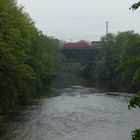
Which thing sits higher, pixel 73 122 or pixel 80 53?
pixel 80 53

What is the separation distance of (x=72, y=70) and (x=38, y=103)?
110m

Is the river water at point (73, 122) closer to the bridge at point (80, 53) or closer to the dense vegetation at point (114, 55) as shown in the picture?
the dense vegetation at point (114, 55)

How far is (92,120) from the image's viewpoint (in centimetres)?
3769

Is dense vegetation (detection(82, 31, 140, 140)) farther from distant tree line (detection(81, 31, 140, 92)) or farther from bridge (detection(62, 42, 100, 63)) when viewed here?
bridge (detection(62, 42, 100, 63))

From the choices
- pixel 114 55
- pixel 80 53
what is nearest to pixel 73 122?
pixel 114 55

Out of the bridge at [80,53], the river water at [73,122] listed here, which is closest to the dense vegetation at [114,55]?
the bridge at [80,53]

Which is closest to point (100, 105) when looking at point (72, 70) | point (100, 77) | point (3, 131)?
point (3, 131)

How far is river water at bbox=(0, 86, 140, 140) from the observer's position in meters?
30.4

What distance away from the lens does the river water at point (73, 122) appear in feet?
99.7

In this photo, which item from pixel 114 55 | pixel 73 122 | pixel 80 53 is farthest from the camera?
pixel 80 53

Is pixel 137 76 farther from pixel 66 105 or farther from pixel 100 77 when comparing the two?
pixel 100 77

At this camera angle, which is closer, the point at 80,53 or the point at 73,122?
the point at 73,122

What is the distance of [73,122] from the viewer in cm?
3644

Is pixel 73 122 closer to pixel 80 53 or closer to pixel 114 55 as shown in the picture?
pixel 114 55
